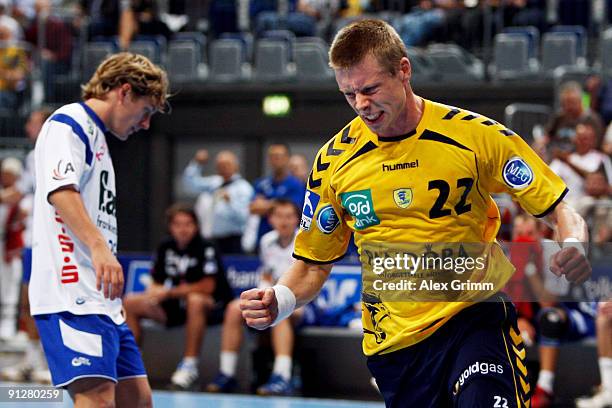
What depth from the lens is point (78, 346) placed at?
4.60 metres

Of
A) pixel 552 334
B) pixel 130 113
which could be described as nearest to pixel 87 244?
pixel 130 113

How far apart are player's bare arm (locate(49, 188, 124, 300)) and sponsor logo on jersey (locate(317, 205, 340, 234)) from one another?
2.90 feet

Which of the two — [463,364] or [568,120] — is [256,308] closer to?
[463,364]

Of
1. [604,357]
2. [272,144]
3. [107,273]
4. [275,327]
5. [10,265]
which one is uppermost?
[107,273]

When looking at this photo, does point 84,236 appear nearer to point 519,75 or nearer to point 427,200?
point 427,200

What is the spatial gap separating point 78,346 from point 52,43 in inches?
536

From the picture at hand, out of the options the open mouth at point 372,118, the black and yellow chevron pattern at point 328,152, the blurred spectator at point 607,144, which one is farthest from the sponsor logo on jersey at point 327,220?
the blurred spectator at point 607,144

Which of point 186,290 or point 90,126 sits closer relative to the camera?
point 90,126

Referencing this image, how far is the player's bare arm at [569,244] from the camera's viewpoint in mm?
3453

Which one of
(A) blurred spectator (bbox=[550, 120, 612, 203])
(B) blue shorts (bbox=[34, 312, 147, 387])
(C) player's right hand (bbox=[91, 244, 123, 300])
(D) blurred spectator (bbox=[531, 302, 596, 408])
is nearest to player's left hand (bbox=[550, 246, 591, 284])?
(C) player's right hand (bbox=[91, 244, 123, 300])

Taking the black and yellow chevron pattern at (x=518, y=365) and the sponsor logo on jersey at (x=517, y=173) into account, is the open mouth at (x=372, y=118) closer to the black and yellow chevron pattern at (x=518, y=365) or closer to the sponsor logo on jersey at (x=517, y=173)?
the sponsor logo on jersey at (x=517, y=173)

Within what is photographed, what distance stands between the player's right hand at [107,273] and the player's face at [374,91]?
124 centimetres

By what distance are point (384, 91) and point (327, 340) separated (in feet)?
20.3

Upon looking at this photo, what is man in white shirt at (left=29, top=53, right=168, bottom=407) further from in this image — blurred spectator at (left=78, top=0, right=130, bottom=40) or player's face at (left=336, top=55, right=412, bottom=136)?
blurred spectator at (left=78, top=0, right=130, bottom=40)
